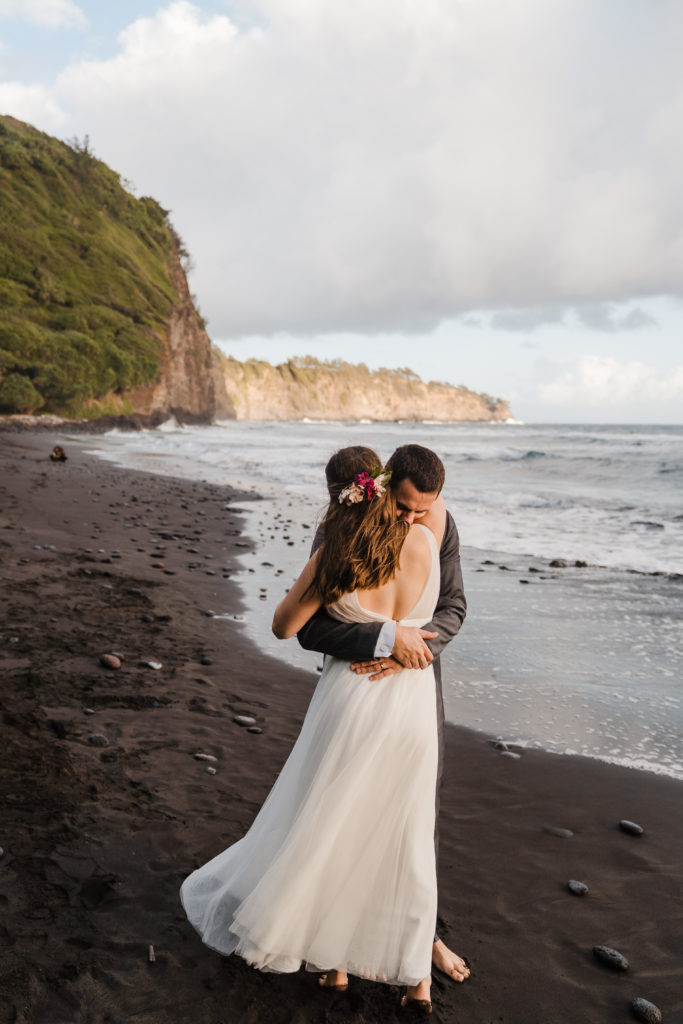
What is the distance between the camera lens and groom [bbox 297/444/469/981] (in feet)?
7.70

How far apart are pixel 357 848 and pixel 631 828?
2.08 m

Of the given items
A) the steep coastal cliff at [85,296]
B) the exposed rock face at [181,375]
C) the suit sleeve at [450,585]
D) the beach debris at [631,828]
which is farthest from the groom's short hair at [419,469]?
the exposed rock face at [181,375]

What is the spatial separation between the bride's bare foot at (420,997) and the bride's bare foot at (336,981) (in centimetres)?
22

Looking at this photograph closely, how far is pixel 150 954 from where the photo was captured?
2.53 meters

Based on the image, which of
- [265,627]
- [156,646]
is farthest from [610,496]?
[156,646]

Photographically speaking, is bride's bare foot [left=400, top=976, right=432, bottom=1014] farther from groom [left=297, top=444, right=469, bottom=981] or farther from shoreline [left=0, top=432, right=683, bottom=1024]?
groom [left=297, top=444, right=469, bottom=981]

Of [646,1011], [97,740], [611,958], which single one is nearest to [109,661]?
[97,740]

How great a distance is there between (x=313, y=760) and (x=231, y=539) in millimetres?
9597

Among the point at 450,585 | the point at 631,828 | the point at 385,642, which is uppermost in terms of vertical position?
the point at 450,585

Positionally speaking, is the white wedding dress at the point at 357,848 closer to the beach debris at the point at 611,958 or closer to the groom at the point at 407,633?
the groom at the point at 407,633

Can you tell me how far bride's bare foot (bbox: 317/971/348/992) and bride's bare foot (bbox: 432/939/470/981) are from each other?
0.35m

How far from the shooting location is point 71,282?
51969 mm

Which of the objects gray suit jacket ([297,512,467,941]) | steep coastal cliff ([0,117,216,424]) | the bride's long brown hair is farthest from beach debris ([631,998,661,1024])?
steep coastal cliff ([0,117,216,424])

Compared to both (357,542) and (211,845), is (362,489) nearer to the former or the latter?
(357,542)
